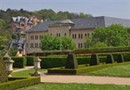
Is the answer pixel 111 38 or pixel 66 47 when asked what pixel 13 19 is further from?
pixel 111 38

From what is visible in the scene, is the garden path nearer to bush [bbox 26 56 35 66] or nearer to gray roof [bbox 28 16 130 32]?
bush [bbox 26 56 35 66]

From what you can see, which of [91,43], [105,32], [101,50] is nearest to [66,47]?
[91,43]

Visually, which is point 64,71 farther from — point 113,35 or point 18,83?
point 113,35

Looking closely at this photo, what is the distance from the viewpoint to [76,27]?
348 feet

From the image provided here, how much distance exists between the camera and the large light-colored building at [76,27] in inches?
3967

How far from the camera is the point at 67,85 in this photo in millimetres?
18625

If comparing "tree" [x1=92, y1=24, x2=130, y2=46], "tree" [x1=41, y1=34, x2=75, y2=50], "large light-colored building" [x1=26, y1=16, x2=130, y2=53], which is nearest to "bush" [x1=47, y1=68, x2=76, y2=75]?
"tree" [x1=92, y1=24, x2=130, y2=46]

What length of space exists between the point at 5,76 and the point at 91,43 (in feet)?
234

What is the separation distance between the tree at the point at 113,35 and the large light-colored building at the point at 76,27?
14137mm

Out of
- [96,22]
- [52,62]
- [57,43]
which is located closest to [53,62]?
[52,62]

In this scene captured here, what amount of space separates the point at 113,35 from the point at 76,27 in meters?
25.8

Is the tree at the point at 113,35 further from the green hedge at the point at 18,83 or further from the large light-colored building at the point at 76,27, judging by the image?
the green hedge at the point at 18,83

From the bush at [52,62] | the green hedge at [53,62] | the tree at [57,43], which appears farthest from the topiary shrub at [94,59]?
the tree at [57,43]

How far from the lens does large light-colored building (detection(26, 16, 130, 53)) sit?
331 ft
